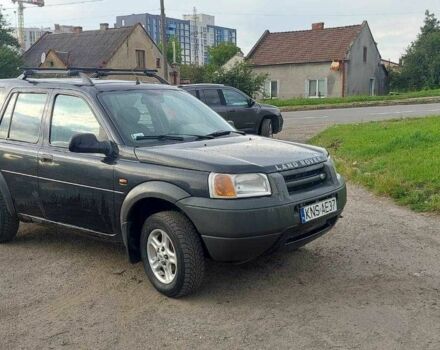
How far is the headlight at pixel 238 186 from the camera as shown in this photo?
411cm

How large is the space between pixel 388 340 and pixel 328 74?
41.5 meters

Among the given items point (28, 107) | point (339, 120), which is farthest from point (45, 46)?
point (28, 107)

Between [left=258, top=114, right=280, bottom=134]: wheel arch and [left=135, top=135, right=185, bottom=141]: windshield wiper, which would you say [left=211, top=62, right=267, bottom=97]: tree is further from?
[left=135, top=135, right=185, bottom=141]: windshield wiper

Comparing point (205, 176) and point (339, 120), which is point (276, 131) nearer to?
point (339, 120)

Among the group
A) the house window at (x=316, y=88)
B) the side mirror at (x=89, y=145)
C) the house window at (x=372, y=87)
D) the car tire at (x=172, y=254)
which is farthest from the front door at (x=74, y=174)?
the house window at (x=372, y=87)

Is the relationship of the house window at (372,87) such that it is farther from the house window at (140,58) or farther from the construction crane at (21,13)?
the construction crane at (21,13)

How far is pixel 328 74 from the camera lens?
1710 inches

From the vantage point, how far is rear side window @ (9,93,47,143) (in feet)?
18.0

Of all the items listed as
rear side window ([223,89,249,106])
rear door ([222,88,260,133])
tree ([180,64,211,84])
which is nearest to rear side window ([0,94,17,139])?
rear door ([222,88,260,133])

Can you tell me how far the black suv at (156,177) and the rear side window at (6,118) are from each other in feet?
0.05

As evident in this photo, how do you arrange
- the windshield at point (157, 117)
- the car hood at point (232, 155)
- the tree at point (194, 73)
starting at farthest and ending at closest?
the tree at point (194, 73) < the windshield at point (157, 117) < the car hood at point (232, 155)

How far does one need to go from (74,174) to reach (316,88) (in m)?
41.2

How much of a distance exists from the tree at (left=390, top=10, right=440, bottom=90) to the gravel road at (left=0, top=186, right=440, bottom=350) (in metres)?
47.1

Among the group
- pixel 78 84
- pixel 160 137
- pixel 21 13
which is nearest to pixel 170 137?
pixel 160 137
